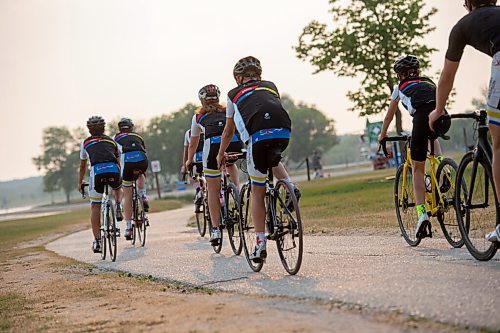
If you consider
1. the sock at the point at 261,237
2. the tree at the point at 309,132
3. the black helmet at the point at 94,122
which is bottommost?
the sock at the point at 261,237

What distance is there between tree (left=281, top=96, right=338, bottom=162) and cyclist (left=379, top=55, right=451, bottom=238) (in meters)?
123

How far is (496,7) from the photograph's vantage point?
586 cm

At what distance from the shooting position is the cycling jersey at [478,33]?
18.8ft

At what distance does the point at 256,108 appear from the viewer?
714 centimetres

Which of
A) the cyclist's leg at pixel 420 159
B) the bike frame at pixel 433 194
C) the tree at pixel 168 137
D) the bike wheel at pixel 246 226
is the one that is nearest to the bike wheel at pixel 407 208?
the cyclist's leg at pixel 420 159

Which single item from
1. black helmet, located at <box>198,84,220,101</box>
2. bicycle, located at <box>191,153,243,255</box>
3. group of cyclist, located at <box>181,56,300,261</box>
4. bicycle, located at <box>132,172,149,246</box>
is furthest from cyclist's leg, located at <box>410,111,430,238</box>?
bicycle, located at <box>132,172,149,246</box>

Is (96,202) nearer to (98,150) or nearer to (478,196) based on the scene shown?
(98,150)

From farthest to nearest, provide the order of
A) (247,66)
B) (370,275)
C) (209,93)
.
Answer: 1. (209,93)
2. (247,66)
3. (370,275)

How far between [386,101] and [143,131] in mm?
91787

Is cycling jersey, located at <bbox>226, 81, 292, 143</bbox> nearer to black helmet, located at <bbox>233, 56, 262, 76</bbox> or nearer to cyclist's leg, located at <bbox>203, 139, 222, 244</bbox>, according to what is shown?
black helmet, located at <bbox>233, 56, 262, 76</bbox>

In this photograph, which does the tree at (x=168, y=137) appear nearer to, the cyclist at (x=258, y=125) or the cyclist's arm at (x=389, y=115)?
the cyclist's arm at (x=389, y=115)

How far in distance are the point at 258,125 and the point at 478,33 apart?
2.21 meters

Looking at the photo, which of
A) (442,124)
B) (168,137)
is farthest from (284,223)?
(168,137)

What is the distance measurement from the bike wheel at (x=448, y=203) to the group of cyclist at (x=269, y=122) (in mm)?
181
